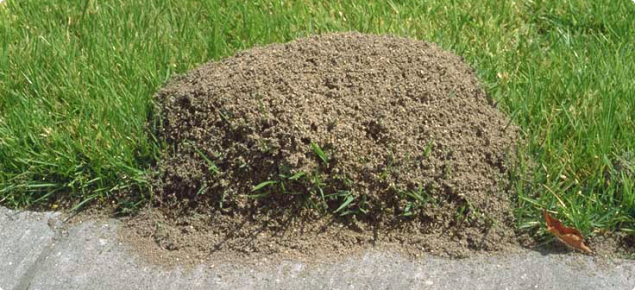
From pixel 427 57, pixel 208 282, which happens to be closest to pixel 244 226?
pixel 208 282

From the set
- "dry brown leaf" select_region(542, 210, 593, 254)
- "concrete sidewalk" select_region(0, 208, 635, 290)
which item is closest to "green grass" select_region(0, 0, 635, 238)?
"dry brown leaf" select_region(542, 210, 593, 254)

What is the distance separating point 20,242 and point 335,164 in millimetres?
1190

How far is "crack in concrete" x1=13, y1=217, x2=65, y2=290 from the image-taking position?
293 centimetres

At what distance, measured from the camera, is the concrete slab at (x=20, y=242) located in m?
2.98

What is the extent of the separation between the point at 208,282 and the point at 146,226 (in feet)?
1.27

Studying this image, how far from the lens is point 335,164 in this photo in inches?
117

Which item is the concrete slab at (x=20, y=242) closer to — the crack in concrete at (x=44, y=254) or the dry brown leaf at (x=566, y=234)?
the crack in concrete at (x=44, y=254)

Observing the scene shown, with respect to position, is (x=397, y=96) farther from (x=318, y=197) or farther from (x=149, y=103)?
(x=149, y=103)

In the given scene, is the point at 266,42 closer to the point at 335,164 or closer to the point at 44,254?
the point at 335,164

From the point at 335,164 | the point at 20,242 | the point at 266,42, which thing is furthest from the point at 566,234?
the point at 20,242

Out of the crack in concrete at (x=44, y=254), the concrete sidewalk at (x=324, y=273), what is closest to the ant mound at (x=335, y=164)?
the concrete sidewalk at (x=324, y=273)

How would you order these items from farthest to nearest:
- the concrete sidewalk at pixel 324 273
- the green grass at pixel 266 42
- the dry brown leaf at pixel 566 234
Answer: the green grass at pixel 266 42 < the dry brown leaf at pixel 566 234 < the concrete sidewalk at pixel 324 273

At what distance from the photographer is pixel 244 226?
301 centimetres

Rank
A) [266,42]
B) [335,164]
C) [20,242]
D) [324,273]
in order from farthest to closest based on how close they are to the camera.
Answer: [266,42] < [20,242] < [335,164] < [324,273]
